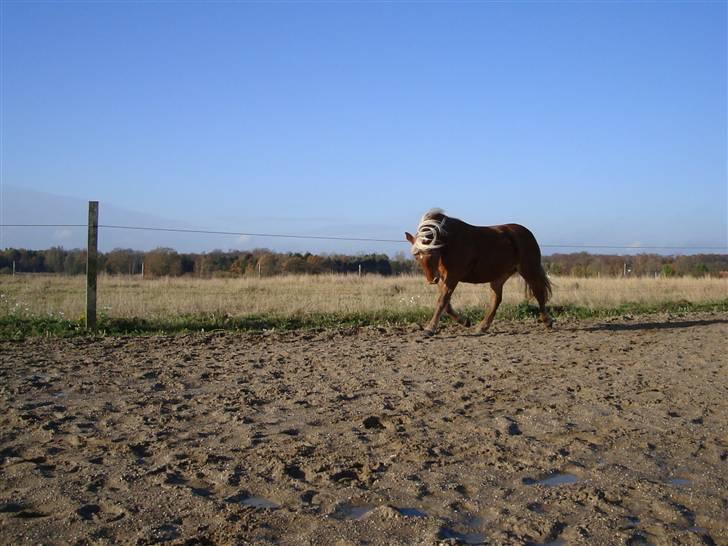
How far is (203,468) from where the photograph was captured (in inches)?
182

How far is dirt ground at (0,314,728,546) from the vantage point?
148 inches

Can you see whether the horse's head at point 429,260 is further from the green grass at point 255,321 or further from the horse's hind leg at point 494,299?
the green grass at point 255,321

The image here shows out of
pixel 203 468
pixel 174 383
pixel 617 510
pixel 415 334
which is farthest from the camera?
pixel 415 334

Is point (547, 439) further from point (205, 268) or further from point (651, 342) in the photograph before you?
point (205, 268)

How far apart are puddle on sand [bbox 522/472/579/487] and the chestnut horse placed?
632cm

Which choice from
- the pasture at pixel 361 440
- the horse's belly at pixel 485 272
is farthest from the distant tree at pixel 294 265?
the pasture at pixel 361 440

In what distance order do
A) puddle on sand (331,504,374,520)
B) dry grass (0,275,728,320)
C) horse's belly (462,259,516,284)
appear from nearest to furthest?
puddle on sand (331,504,374,520) < horse's belly (462,259,516,284) < dry grass (0,275,728,320)

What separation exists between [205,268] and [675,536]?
3797cm

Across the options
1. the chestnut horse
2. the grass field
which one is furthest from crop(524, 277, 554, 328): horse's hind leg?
the grass field

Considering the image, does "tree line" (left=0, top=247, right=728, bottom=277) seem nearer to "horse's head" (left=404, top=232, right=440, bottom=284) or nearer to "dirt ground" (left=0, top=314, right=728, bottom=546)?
"horse's head" (left=404, top=232, right=440, bottom=284)

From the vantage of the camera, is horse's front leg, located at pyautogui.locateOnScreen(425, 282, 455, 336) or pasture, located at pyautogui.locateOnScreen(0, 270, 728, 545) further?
horse's front leg, located at pyautogui.locateOnScreen(425, 282, 455, 336)

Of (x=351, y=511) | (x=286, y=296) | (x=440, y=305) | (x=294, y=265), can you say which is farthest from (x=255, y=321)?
(x=294, y=265)

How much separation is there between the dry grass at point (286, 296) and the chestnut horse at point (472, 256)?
2.59m

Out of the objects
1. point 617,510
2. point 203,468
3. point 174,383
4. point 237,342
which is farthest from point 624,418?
point 237,342
